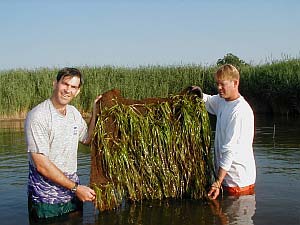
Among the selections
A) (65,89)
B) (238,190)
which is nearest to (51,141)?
(65,89)

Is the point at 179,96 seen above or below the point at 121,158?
above

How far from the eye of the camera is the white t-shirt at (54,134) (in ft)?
15.9

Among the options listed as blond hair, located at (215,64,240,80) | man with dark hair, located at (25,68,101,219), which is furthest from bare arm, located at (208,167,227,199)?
man with dark hair, located at (25,68,101,219)

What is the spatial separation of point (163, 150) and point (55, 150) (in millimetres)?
2074

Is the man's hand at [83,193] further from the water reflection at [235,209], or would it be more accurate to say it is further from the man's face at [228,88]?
the man's face at [228,88]

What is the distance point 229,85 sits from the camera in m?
5.87

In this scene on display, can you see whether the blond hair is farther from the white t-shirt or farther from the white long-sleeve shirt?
the white t-shirt

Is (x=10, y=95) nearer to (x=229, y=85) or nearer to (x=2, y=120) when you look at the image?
(x=2, y=120)

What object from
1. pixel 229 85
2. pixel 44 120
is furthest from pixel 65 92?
pixel 229 85

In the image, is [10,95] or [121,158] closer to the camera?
[121,158]

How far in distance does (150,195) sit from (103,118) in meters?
1.47

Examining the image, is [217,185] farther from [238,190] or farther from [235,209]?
[235,209]

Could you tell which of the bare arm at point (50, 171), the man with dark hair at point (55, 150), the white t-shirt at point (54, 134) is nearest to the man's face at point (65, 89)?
the man with dark hair at point (55, 150)

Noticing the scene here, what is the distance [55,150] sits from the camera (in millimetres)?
5082
